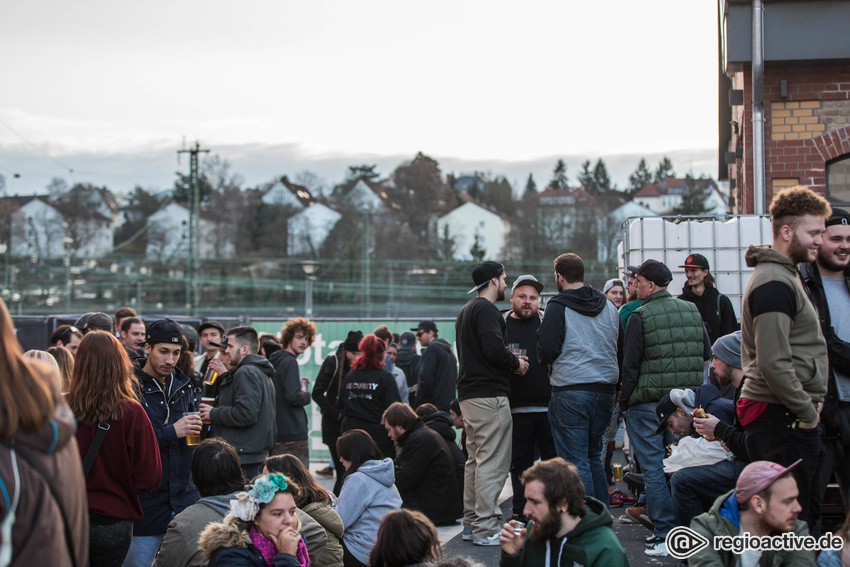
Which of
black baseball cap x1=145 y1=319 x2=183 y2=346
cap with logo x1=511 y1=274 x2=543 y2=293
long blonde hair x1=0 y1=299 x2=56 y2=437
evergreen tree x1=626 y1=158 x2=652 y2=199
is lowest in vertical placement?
black baseball cap x1=145 y1=319 x2=183 y2=346

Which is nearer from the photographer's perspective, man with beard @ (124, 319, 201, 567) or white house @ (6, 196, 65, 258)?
man with beard @ (124, 319, 201, 567)

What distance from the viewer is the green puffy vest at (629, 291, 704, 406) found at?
6.08 m

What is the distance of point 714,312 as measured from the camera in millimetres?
7348

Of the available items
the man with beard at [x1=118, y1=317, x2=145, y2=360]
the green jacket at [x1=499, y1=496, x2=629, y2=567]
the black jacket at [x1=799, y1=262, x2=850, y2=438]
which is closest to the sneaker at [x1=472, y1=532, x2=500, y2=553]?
the green jacket at [x1=499, y1=496, x2=629, y2=567]

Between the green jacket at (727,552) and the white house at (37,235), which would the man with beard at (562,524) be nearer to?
the green jacket at (727,552)

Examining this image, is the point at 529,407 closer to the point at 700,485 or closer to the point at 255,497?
the point at 700,485

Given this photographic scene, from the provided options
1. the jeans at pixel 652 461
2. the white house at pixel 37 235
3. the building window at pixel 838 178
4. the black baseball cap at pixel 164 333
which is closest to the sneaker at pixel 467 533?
the jeans at pixel 652 461

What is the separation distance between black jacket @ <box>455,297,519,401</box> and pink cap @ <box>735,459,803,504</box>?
2761 millimetres

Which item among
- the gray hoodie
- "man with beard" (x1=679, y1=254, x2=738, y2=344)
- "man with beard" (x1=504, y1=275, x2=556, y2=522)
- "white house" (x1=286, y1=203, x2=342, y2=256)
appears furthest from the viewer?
"white house" (x1=286, y1=203, x2=342, y2=256)

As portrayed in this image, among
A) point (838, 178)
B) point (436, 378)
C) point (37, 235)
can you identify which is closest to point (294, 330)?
point (436, 378)

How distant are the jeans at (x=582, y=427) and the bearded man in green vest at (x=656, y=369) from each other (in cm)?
22

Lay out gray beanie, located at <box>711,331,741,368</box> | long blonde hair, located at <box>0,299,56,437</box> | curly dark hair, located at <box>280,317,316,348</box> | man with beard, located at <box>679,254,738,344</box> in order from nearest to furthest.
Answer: long blonde hair, located at <box>0,299,56,437</box>, gray beanie, located at <box>711,331,741,368</box>, man with beard, located at <box>679,254,738,344</box>, curly dark hair, located at <box>280,317,316,348</box>

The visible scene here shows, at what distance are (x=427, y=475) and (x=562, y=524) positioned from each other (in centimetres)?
384

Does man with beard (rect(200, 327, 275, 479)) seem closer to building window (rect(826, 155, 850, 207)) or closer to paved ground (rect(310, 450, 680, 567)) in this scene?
paved ground (rect(310, 450, 680, 567))
